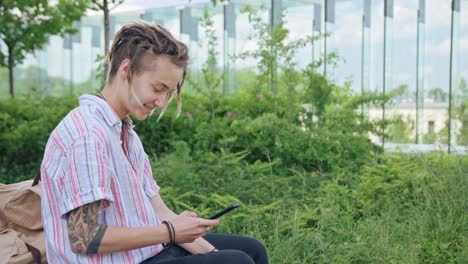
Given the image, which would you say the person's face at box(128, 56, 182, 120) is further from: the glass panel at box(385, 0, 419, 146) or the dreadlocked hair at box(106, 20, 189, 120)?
the glass panel at box(385, 0, 419, 146)

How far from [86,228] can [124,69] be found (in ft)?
1.81

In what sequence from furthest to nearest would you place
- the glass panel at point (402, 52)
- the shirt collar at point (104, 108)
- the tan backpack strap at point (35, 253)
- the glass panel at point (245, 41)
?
the glass panel at point (245, 41) < the glass panel at point (402, 52) < the tan backpack strap at point (35, 253) < the shirt collar at point (104, 108)

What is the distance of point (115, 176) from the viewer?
7.43 ft

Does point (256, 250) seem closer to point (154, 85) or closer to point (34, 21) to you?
point (154, 85)

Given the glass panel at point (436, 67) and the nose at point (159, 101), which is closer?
the nose at point (159, 101)

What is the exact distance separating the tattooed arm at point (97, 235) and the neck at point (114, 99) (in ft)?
1.19

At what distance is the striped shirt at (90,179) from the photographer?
2131mm

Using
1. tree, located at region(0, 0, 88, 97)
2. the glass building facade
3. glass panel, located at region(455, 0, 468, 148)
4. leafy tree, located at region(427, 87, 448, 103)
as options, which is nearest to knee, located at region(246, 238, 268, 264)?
the glass building facade

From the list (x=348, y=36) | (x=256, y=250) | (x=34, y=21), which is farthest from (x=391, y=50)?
(x=256, y=250)

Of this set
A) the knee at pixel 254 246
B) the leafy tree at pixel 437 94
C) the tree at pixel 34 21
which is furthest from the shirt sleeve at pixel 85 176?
the tree at pixel 34 21

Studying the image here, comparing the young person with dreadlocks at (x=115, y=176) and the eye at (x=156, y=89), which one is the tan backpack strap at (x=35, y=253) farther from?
the eye at (x=156, y=89)

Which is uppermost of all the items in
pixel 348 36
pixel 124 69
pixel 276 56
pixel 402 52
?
pixel 348 36

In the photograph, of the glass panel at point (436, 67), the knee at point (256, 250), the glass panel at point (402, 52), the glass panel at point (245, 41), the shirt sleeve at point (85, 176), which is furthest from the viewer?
the glass panel at point (245, 41)

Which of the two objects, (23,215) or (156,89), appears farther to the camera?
(23,215)
